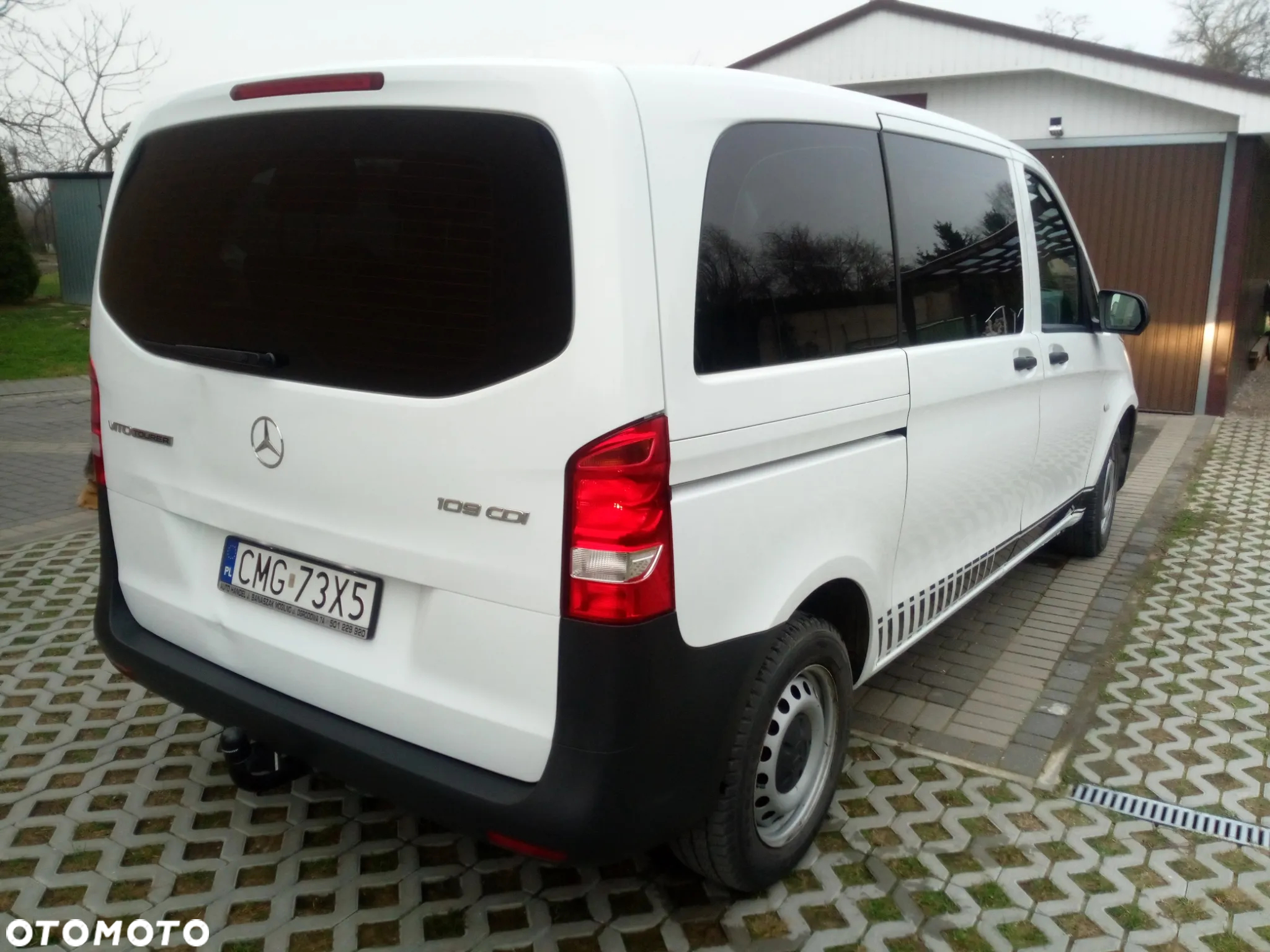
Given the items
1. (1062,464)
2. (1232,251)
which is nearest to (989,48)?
(1232,251)

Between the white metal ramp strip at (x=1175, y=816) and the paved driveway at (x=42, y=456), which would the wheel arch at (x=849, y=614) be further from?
the paved driveway at (x=42, y=456)

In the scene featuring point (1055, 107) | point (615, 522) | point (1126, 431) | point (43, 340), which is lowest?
point (43, 340)

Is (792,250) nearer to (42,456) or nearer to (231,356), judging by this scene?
(231,356)

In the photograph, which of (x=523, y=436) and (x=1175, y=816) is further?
(x=1175, y=816)

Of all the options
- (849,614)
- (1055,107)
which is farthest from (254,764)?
(1055,107)

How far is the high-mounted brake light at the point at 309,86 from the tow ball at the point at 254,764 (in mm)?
1675

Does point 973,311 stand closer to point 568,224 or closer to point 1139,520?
point 568,224

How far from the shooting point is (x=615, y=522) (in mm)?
2018

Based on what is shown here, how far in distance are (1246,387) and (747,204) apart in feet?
43.8

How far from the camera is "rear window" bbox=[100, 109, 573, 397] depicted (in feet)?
6.73

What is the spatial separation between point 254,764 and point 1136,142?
11.0 m

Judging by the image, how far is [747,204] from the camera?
239 centimetres

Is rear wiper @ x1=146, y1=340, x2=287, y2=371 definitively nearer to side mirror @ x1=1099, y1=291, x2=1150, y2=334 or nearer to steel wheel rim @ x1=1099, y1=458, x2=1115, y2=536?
side mirror @ x1=1099, y1=291, x2=1150, y2=334

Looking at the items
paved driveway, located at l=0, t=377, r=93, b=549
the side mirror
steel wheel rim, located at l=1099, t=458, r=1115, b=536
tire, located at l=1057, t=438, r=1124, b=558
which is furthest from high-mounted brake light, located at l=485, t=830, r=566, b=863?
paved driveway, located at l=0, t=377, r=93, b=549
